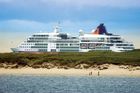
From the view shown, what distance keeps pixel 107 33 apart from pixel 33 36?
21.8 meters

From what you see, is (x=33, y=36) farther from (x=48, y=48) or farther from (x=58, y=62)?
(x=58, y=62)

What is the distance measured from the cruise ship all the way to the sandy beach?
62.5m

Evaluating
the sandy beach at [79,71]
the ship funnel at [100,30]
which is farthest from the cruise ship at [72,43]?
the sandy beach at [79,71]

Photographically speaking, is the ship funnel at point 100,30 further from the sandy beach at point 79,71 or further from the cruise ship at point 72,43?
the sandy beach at point 79,71

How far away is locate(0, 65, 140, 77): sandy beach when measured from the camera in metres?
79.2

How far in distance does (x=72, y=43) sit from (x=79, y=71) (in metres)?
65.4

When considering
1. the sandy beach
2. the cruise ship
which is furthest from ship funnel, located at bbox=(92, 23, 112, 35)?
the sandy beach

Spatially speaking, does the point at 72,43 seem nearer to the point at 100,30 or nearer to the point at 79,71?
the point at 100,30

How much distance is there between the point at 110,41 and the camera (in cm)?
14800

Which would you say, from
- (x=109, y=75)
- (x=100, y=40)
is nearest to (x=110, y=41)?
(x=100, y=40)

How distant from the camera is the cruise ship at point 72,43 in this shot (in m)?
146

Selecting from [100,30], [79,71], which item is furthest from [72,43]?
[79,71]

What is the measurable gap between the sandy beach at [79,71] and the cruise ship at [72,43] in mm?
62504

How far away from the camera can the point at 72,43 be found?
481ft
